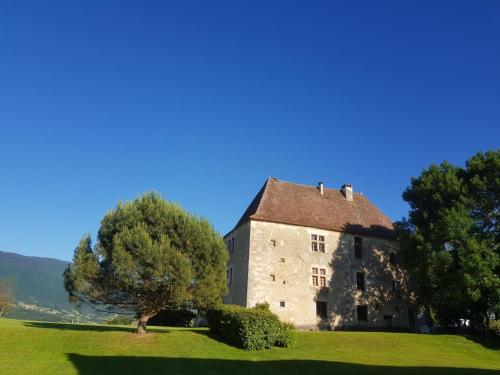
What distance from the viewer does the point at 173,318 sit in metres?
37.9

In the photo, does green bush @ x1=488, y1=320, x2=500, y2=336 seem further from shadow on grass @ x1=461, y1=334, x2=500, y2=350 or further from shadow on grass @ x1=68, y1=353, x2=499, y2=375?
shadow on grass @ x1=68, y1=353, x2=499, y2=375

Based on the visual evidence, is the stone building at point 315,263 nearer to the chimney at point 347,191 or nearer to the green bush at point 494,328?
the chimney at point 347,191

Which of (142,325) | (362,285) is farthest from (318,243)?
(142,325)

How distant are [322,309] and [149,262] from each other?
61.9 feet

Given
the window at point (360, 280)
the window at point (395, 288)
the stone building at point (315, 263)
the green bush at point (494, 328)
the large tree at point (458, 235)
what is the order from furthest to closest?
the window at point (395, 288)
the window at point (360, 280)
the stone building at point (315, 263)
the green bush at point (494, 328)
the large tree at point (458, 235)

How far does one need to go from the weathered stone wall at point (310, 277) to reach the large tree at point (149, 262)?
929 cm

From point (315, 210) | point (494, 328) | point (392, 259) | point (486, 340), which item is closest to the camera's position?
point (486, 340)

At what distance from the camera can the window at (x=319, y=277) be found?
1478 inches

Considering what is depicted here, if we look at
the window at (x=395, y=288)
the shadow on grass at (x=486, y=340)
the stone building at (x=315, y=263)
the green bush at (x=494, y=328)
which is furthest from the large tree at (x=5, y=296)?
the green bush at (x=494, y=328)

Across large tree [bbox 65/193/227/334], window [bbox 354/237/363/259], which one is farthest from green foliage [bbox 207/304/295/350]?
window [bbox 354/237/363/259]

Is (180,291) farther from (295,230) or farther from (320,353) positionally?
(295,230)

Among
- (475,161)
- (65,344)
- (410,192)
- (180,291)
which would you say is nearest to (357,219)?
(410,192)

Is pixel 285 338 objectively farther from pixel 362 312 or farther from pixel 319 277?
pixel 362 312

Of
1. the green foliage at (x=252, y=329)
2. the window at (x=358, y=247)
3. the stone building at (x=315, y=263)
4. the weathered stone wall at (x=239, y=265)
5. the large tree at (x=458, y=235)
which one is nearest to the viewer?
the green foliage at (x=252, y=329)
